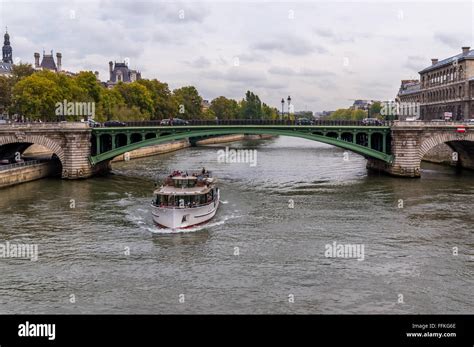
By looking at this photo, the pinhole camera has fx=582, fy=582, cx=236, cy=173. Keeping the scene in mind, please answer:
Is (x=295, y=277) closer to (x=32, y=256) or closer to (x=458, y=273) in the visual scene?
(x=458, y=273)

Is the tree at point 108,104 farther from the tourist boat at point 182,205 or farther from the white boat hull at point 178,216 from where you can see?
the white boat hull at point 178,216

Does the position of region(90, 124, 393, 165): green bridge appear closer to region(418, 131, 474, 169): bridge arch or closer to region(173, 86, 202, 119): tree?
region(418, 131, 474, 169): bridge arch

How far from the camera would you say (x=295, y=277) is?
2330cm

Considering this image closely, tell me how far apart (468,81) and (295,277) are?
62.5 meters

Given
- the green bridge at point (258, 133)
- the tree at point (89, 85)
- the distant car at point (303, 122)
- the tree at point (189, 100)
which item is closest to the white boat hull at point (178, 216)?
the green bridge at point (258, 133)

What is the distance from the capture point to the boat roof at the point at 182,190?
3331 cm

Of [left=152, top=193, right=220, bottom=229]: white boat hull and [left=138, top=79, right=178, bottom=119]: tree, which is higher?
[left=138, top=79, right=178, bottom=119]: tree

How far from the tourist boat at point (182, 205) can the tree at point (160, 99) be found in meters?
71.0

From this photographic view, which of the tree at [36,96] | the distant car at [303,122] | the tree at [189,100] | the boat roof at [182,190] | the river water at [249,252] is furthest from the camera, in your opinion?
the tree at [189,100]

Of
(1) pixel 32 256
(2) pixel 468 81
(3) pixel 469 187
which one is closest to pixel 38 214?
(1) pixel 32 256

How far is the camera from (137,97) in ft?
326

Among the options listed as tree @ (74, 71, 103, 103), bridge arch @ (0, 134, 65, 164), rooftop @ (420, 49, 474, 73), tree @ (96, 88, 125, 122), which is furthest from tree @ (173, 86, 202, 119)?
bridge arch @ (0, 134, 65, 164)

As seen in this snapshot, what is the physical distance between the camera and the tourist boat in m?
32.2

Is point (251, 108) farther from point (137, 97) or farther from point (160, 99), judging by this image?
point (137, 97)
